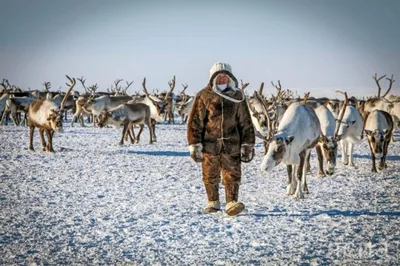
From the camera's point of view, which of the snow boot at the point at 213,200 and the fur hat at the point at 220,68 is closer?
the fur hat at the point at 220,68

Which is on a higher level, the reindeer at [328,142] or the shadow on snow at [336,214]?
the reindeer at [328,142]

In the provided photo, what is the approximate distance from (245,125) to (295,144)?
1268mm

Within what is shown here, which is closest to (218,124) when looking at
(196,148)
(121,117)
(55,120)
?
(196,148)

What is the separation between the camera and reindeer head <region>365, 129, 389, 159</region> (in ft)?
26.6

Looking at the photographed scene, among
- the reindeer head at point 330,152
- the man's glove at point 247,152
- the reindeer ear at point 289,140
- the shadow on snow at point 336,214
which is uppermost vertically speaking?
the reindeer ear at point 289,140

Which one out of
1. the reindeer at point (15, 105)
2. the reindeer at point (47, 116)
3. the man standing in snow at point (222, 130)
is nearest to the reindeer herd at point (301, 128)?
the reindeer at point (47, 116)

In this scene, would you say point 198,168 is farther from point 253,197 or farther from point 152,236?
point 152,236

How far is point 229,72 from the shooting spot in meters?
4.72

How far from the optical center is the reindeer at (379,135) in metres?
8.12

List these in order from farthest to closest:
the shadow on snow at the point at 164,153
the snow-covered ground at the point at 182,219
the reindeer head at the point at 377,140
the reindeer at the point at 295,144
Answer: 1. the shadow on snow at the point at 164,153
2. the reindeer head at the point at 377,140
3. the reindeer at the point at 295,144
4. the snow-covered ground at the point at 182,219

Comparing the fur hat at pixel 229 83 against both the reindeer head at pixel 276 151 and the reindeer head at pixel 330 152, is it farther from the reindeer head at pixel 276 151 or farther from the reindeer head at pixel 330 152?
the reindeer head at pixel 330 152

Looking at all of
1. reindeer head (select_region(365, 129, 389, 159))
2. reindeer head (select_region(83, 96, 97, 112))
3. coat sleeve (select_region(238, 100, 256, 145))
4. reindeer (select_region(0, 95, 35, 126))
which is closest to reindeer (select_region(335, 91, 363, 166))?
reindeer head (select_region(365, 129, 389, 159))

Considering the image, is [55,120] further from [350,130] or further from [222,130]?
[350,130]

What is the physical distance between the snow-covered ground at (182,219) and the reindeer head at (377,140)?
1.43 ft
